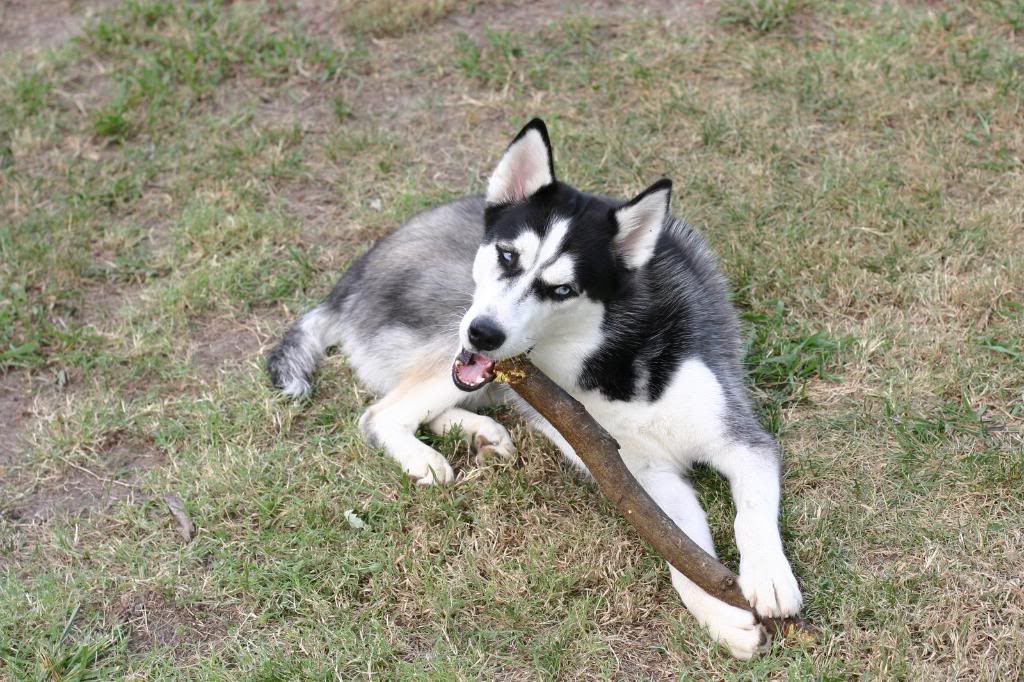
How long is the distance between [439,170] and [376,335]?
1.51 meters

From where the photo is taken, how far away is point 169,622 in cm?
330

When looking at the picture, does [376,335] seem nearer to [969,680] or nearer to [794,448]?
[794,448]

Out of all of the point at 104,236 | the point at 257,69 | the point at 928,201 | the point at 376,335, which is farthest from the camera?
the point at 257,69

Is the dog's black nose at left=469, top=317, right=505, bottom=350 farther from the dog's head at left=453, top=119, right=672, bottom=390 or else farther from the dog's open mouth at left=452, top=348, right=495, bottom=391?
the dog's open mouth at left=452, top=348, right=495, bottom=391

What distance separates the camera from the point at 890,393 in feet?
12.6

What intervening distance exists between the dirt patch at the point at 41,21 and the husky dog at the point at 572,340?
343 centimetres

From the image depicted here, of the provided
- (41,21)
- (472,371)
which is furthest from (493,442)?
(41,21)

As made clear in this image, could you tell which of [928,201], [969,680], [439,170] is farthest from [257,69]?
[969,680]

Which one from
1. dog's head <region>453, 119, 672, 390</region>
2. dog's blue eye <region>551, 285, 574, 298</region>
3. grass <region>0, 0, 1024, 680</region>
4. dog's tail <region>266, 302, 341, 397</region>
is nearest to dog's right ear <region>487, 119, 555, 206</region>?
dog's head <region>453, 119, 672, 390</region>

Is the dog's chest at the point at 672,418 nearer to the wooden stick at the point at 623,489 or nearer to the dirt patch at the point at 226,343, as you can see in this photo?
the wooden stick at the point at 623,489

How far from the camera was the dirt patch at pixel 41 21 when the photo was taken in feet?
21.3

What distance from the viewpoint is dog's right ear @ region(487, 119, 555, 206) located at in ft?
11.0

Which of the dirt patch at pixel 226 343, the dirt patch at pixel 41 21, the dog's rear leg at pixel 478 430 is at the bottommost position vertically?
the dirt patch at pixel 226 343

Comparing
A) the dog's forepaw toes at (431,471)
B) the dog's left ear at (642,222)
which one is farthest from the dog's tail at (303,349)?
the dog's left ear at (642,222)
